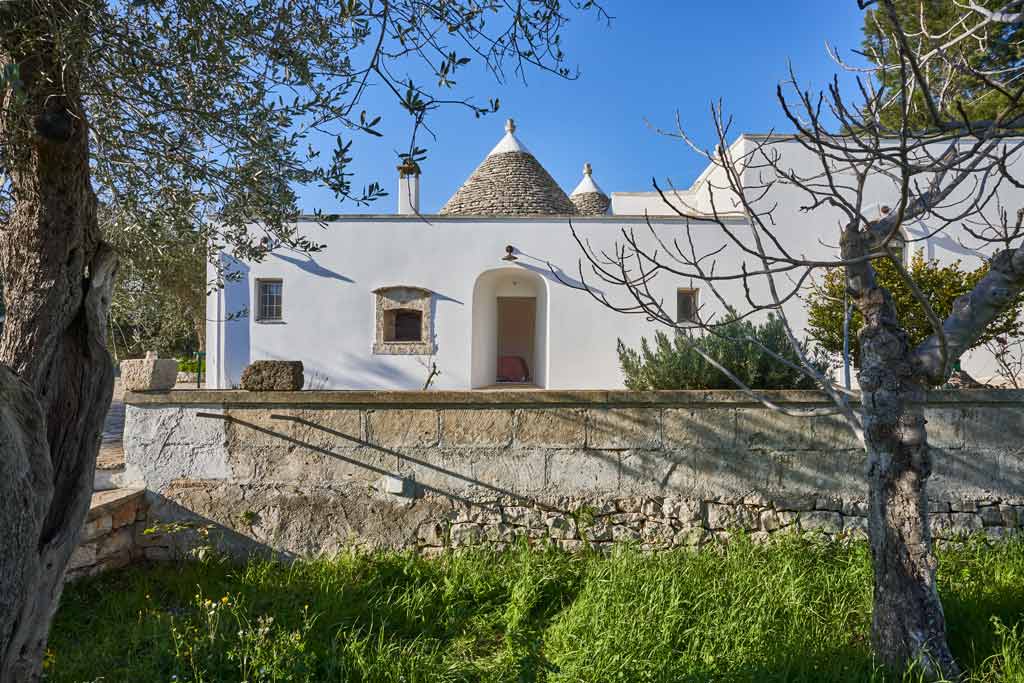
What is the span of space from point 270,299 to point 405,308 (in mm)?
2722

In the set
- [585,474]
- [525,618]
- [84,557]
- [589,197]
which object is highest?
[589,197]

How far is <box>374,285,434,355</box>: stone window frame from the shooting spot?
424 inches

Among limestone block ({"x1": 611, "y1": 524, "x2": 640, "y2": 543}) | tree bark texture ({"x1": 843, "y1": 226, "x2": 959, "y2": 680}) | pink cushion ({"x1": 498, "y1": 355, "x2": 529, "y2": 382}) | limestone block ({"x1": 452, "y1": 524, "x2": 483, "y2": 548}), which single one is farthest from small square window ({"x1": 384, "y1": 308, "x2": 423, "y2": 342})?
tree bark texture ({"x1": 843, "y1": 226, "x2": 959, "y2": 680})

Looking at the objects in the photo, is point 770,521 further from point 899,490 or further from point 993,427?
point 993,427

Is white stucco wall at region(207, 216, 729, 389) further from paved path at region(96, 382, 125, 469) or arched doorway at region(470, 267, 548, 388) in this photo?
paved path at region(96, 382, 125, 469)

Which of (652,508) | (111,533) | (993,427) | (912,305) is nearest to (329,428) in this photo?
→ (111,533)

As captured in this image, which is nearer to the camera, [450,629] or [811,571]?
[450,629]

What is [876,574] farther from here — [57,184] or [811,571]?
[57,184]

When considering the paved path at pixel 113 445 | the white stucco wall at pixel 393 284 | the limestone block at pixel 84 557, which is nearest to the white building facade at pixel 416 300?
the white stucco wall at pixel 393 284

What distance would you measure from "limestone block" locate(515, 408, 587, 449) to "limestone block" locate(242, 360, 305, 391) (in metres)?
1.93

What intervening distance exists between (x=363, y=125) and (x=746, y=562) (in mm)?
3756

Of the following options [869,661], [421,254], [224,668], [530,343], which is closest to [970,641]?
[869,661]

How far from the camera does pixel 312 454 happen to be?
14.5 feet

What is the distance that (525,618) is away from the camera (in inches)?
134
